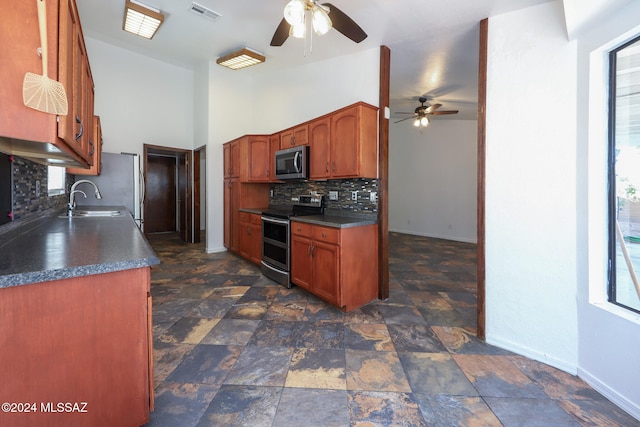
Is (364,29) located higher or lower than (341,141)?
higher

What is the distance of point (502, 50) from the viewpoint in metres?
2.04

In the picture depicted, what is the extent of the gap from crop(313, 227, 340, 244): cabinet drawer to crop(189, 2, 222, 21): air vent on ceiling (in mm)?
2656

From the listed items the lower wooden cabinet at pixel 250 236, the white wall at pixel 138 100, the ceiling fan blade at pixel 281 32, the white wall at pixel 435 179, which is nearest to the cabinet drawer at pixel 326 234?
the lower wooden cabinet at pixel 250 236

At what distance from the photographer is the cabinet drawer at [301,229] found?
2.89m

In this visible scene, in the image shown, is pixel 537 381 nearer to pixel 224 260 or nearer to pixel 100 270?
pixel 100 270

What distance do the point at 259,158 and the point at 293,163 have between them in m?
1.06

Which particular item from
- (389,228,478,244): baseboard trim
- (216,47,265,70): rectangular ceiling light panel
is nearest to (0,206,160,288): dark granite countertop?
(216,47,265,70): rectangular ceiling light panel

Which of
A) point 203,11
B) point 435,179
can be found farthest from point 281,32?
point 435,179

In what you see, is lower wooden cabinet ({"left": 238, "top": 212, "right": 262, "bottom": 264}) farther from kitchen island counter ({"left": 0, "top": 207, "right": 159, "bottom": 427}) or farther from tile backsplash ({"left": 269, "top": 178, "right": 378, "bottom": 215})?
kitchen island counter ({"left": 0, "top": 207, "right": 159, "bottom": 427})

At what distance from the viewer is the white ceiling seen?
244cm

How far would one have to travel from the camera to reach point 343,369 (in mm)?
1746

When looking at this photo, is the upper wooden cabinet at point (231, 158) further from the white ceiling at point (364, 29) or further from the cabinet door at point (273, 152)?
the white ceiling at point (364, 29)

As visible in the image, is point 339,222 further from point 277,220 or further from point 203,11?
point 203,11

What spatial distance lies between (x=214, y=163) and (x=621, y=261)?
507 centimetres
